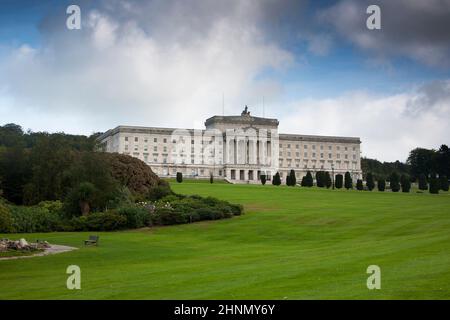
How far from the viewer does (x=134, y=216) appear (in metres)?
45.0

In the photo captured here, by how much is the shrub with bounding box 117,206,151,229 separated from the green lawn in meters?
1.68

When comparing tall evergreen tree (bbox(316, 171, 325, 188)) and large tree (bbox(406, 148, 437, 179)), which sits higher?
large tree (bbox(406, 148, 437, 179))

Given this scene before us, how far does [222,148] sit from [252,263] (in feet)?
460

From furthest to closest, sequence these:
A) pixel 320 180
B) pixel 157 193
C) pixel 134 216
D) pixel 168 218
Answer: pixel 320 180 < pixel 157 193 < pixel 168 218 < pixel 134 216

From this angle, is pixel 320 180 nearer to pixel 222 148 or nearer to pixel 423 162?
pixel 423 162

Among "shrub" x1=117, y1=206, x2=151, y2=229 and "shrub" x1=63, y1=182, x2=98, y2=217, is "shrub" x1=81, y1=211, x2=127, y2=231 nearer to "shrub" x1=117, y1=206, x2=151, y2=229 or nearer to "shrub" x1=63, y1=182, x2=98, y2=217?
"shrub" x1=117, y1=206, x2=151, y2=229

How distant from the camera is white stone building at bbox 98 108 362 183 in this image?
158 meters

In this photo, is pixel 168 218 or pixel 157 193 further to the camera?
pixel 157 193

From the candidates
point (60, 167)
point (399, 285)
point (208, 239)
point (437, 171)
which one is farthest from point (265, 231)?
point (437, 171)

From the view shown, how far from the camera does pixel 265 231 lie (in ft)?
130

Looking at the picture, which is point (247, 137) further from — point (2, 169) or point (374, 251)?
point (374, 251)

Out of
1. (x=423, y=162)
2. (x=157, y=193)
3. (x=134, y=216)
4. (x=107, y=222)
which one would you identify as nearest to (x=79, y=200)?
(x=107, y=222)

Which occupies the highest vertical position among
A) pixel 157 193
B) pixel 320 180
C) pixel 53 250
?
pixel 320 180

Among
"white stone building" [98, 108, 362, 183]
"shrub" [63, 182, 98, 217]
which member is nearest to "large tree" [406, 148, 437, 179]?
"white stone building" [98, 108, 362, 183]
